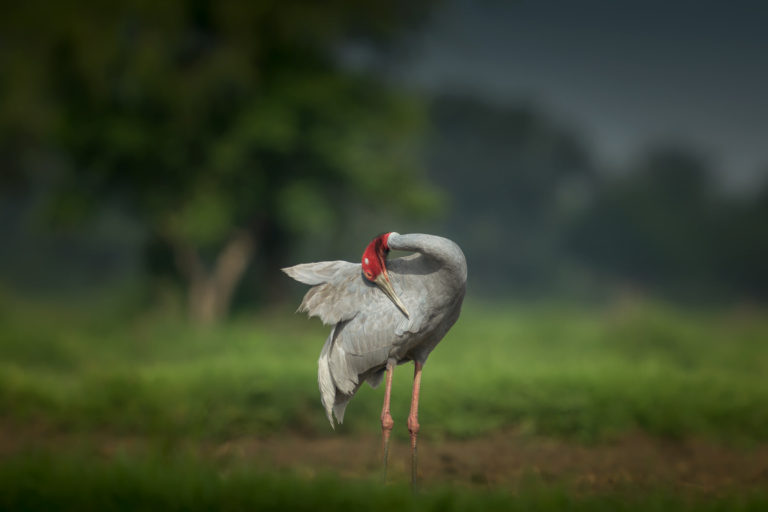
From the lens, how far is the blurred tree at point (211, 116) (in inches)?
450

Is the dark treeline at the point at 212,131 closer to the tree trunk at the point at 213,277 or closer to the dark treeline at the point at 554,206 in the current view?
the tree trunk at the point at 213,277

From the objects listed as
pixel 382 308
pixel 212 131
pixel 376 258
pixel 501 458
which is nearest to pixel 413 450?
pixel 382 308

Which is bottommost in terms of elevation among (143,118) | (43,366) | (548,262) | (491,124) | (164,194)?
(43,366)

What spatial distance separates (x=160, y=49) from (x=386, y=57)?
4176 mm

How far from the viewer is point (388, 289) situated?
3.50 m

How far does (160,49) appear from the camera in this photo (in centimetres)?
1116

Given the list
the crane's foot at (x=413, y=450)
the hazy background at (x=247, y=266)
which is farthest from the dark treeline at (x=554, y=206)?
the crane's foot at (x=413, y=450)

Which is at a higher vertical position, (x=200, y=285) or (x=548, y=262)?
(x=548, y=262)

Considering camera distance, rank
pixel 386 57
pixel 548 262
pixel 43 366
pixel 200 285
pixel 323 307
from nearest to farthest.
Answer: pixel 323 307, pixel 43 366, pixel 200 285, pixel 386 57, pixel 548 262

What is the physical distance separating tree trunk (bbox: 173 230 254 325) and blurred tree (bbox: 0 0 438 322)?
0.08 feet

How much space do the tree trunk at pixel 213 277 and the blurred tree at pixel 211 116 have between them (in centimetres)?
2

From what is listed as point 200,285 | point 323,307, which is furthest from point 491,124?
point 323,307

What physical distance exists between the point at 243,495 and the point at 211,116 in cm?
1014

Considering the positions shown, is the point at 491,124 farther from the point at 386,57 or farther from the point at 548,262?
the point at 386,57
